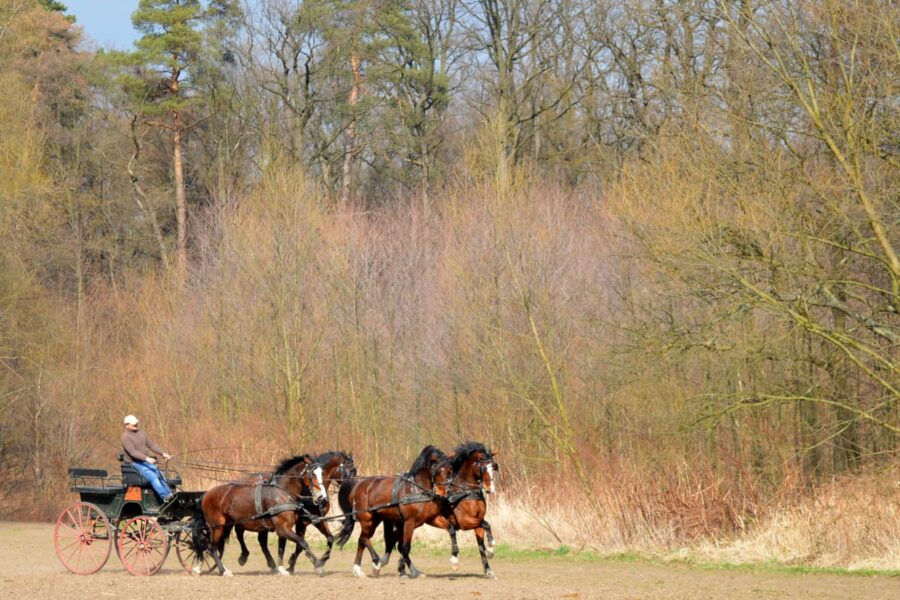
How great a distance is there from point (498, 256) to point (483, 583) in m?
11.3

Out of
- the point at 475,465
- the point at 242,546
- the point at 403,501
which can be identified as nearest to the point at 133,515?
the point at 242,546

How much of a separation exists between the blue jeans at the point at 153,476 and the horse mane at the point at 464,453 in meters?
4.01

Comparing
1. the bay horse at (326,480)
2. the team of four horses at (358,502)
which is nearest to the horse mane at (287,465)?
the team of four horses at (358,502)

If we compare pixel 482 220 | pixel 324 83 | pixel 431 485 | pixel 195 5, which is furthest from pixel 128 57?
pixel 431 485

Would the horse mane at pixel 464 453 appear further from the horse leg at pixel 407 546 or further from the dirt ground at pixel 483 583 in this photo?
the dirt ground at pixel 483 583

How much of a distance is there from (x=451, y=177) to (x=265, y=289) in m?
9.70

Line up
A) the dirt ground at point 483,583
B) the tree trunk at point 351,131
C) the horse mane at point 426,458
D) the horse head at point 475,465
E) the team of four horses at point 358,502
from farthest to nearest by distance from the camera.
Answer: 1. the tree trunk at point 351,131
2. the horse mane at point 426,458
3. the team of four horses at point 358,502
4. the horse head at point 475,465
5. the dirt ground at point 483,583

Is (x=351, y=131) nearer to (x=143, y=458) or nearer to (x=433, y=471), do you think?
(x=143, y=458)

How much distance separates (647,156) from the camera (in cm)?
2275

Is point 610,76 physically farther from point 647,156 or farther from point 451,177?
point 647,156

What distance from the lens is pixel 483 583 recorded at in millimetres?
15594

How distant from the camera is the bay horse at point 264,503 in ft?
55.6

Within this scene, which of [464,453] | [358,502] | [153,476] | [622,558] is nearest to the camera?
[464,453]

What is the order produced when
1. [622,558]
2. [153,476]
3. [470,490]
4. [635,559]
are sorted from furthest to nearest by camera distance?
[622,558], [635,559], [153,476], [470,490]
